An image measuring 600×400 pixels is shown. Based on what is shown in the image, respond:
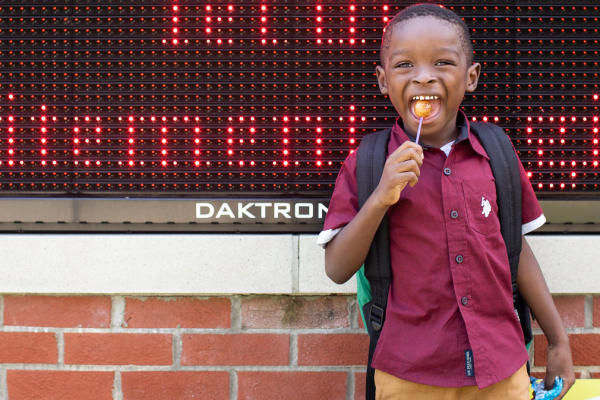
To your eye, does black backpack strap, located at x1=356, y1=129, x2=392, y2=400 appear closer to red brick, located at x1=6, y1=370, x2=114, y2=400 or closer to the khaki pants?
the khaki pants

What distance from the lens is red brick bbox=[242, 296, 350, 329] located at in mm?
1518

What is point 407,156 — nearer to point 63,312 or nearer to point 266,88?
point 266,88

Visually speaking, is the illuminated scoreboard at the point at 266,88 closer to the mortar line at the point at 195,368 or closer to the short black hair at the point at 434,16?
the short black hair at the point at 434,16

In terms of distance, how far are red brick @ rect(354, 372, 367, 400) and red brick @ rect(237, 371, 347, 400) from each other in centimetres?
4

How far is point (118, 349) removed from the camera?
1504 mm

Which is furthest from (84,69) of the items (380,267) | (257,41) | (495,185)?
(495,185)

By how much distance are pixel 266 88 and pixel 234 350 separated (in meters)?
0.84

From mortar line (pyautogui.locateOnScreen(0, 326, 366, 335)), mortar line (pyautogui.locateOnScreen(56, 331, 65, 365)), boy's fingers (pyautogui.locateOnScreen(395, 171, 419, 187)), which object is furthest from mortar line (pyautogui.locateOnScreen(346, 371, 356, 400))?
mortar line (pyautogui.locateOnScreen(56, 331, 65, 365))

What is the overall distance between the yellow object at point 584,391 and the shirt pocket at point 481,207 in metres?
0.52

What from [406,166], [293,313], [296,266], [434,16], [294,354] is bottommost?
[294,354]

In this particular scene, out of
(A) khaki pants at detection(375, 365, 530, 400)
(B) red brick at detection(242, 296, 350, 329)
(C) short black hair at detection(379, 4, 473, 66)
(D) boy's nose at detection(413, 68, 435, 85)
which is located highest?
(C) short black hair at detection(379, 4, 473, 66)

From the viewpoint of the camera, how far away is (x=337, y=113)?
4.85ft

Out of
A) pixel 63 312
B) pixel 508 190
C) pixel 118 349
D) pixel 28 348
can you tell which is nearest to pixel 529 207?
pixel 508 190

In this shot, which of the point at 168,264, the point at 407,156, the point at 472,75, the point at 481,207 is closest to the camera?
the point at 407,156
